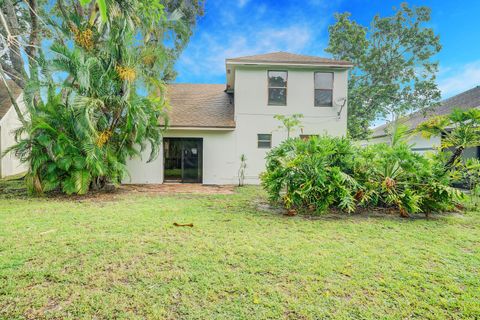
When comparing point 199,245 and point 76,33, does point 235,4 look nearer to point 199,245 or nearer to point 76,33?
point 76,33

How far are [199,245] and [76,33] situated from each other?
25.5 ft

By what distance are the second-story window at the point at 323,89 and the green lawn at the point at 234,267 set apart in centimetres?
707

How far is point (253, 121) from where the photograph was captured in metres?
11.3

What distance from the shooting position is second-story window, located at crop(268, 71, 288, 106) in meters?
11.3

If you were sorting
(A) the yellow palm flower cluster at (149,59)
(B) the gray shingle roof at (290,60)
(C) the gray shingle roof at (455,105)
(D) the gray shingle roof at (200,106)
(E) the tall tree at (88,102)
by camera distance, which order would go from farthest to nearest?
(C) the gray shingle roof at (455,105) → (D) the gray shingle roof at (200,106) → (B) the gray shingle roof at (290,60) → (A) the yellow palm flower cluster at (149,59) → (E) the tall tree at (88,102)

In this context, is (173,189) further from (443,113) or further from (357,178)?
(443,113)

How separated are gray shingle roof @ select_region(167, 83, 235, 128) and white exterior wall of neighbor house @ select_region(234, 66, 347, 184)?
89 centimetres

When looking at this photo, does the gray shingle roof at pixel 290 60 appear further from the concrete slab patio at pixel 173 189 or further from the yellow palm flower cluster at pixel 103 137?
the yellow palm flower cluster at pixel 103 137

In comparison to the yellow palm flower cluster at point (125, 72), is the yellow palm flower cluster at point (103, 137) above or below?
below

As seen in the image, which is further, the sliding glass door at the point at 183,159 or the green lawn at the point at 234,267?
the sliding glass door at the point at 183,159

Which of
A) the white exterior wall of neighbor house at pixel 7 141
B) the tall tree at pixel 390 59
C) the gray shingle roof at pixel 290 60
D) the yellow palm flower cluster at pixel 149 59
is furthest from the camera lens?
the tall tree at pixel 390 59

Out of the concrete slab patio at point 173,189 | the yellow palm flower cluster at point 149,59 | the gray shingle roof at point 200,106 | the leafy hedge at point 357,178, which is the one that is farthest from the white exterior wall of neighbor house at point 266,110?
the leafy hedge at point 357,178

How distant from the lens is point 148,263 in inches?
131

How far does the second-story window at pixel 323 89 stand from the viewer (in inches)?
448
